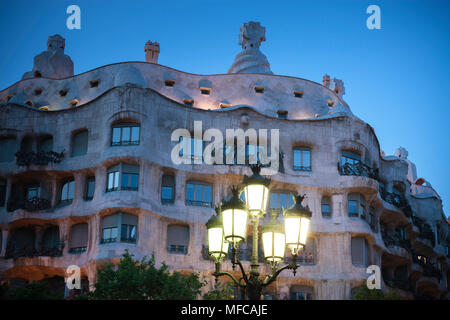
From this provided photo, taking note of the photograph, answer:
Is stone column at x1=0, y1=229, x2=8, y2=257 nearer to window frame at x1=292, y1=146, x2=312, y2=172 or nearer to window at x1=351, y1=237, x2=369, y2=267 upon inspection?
window frame at x1=292, y1=146, x2=312, y2=172

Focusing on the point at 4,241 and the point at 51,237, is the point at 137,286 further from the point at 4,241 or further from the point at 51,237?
the point at 4,241

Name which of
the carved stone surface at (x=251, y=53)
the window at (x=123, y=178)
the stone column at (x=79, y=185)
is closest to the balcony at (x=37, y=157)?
the stone column at (x=79, y=185)

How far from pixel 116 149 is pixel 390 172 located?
74.0ft

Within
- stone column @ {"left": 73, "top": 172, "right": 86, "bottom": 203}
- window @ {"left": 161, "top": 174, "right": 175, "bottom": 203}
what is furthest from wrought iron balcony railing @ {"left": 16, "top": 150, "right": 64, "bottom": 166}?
window @ {"left": 161, "top": 174, "right": 175, "bottom": 203}

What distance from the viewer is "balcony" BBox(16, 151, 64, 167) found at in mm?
40438

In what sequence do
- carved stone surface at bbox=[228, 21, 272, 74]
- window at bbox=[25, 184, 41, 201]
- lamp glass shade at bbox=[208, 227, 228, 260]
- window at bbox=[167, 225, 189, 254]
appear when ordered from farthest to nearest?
carved stone surface at bbox=[228, 21, 272, 74] < window at bbox=[25, 184, 41, 201] < window at bbox=[167, 225, 189, 254] < lamp glass shade at bbox=[208, 227, 228, 260]

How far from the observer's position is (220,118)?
41344 millimetres

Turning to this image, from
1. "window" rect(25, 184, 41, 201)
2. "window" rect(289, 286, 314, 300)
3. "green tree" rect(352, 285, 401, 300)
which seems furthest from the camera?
"window" rect(25, 184, 41, 201)

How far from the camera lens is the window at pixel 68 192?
132ft

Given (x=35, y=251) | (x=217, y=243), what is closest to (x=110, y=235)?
(x=35, y=251)

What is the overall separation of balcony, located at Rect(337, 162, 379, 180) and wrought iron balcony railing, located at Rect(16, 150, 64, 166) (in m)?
18.1

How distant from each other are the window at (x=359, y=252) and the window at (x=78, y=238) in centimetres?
1661

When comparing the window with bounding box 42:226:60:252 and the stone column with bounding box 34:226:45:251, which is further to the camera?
the stone column with bounding box 34:226:45:251

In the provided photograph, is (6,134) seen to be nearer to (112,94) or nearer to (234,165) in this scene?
(112,94)
